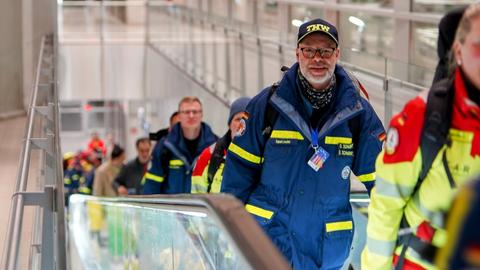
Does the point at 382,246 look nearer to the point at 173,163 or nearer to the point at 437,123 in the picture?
the point at 437,123

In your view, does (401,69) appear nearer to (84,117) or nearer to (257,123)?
(257,123)

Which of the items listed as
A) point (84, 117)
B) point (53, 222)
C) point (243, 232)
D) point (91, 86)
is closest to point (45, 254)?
point (53, 222)

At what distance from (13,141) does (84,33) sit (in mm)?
17920

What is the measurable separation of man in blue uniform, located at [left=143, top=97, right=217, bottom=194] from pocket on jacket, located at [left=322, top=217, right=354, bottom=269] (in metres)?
4.34

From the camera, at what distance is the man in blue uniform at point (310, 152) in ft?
17.3

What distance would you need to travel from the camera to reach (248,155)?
5387mm

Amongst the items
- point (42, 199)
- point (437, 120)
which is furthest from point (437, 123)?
point (42, 199)

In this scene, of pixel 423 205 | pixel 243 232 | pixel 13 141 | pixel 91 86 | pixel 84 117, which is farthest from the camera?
pixel 84 117

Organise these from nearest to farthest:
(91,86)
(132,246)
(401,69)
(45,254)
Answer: (45,254), (401,69), (132,246), (91,86)

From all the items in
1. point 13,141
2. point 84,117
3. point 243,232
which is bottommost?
point 84,117

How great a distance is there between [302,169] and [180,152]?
4613mm

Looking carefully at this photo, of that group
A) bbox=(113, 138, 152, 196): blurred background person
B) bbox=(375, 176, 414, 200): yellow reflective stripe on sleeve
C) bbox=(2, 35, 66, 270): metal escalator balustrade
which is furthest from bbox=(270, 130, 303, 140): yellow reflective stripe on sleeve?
bbox=(113, 138, 152, 196): blurred background person

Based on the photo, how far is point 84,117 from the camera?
46156 millimetres

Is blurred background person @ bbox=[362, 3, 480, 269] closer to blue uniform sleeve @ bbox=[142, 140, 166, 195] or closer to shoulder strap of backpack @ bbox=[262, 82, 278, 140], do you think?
shoulder strap of backpack @ bbox=[262, 82, 278, 140]
